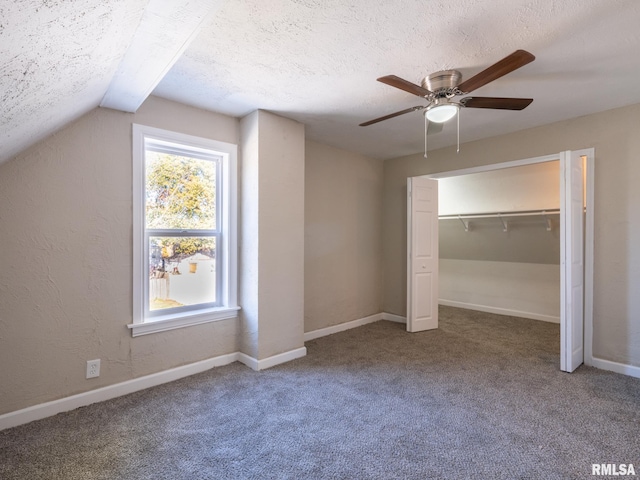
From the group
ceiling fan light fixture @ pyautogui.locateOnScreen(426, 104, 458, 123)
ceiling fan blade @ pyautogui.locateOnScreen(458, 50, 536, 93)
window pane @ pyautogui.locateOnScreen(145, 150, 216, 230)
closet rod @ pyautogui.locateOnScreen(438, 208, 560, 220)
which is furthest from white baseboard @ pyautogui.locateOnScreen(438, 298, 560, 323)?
window pane @ pyautogui.locateOnScreen(145, 150, 216, 230)

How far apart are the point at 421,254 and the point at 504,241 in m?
1.81

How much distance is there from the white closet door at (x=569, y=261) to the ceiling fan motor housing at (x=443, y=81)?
1.46 m

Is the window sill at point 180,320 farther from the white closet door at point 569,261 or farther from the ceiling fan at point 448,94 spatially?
the white closet door at point 569,261

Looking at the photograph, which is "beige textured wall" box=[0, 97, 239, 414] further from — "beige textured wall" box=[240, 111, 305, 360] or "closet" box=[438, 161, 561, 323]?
"closet" box=[438, 161, 561, 323]

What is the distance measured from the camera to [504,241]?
514 centimetres

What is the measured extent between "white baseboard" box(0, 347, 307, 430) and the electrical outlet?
0.11 m

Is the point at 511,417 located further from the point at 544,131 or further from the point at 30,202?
the point at 30,202

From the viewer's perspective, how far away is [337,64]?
87.2 inches

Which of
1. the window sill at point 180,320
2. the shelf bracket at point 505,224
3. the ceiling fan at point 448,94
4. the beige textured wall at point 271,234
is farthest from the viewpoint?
the shelf bracket at point 505,224

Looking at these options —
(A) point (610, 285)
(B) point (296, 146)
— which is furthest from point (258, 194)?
(A) point (610, 285)

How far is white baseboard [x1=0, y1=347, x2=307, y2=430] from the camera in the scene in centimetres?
212

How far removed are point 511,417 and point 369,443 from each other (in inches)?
41.5

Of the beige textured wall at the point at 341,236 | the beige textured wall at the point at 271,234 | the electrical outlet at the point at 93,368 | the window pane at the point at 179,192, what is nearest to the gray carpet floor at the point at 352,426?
the electrical outlet at the point at 93,368

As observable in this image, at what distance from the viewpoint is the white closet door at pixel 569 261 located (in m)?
2.91
